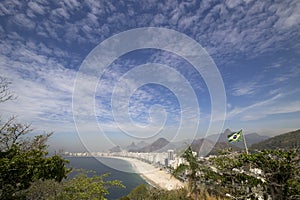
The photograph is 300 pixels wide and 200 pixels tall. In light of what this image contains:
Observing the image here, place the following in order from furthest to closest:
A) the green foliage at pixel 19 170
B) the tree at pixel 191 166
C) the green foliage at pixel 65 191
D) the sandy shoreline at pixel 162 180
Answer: the sandy shoreline at pixel 162 180
the tree at pixel 191 166
the green foliage at pixel 65 191
the green foliage at pixel 19 170

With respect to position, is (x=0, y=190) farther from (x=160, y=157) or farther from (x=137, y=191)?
(x=160, y=157)

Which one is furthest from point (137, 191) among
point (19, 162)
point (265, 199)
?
point (19, 162)

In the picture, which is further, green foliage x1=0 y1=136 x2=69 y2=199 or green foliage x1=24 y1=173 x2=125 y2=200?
green foliage x1=24 y1=173 x2=125 y2=200

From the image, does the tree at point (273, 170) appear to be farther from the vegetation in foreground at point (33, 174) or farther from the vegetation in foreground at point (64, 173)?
the vegetation in foreground at point (33, 174)

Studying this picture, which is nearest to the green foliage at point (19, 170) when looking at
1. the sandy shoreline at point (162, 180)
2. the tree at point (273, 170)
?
the tree at point (273, 170)

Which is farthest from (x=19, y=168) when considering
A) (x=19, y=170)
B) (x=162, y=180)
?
(x=162, y=180)

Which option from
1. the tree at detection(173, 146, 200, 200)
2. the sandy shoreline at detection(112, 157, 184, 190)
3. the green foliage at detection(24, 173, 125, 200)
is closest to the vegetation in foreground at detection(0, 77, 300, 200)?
the green foliage at detection(24, 173, 125, 200)

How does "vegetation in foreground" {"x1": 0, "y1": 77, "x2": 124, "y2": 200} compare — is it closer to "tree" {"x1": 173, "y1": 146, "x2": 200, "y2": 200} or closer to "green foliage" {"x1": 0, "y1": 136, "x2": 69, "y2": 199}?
"green foliage" {"x1": 0, "y1": 136, "x2": 69, "y2": 199}

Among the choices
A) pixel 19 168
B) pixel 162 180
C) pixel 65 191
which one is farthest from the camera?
pixel 162 180

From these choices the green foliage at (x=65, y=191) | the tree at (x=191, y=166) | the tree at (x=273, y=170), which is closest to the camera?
the tree at (x=273, y=170)

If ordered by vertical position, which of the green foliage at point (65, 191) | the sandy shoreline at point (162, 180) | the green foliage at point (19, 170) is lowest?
the sandy shoreline at point (162, 180)

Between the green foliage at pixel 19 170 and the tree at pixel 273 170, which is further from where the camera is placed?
the tree at pixel 273 170

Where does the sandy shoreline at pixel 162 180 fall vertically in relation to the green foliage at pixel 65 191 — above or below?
below

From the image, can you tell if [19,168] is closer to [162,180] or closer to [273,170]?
[273,170]
